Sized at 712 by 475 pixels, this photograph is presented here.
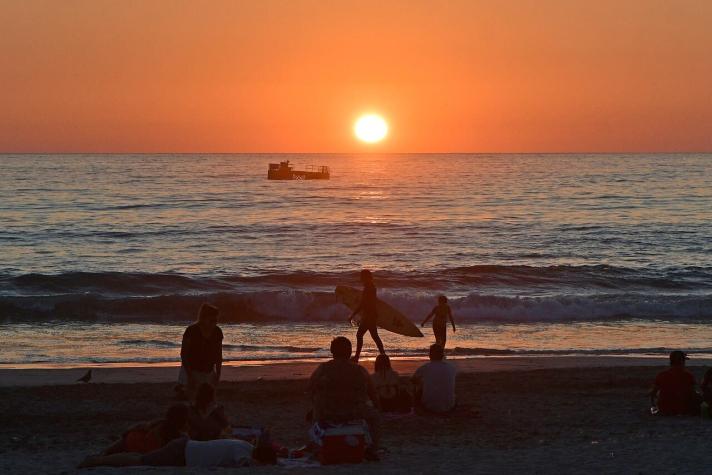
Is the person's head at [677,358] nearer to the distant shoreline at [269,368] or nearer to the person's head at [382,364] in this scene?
the person's head at [382,364]

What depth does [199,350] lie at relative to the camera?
34.8 ft

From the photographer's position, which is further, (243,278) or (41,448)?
(243,278)

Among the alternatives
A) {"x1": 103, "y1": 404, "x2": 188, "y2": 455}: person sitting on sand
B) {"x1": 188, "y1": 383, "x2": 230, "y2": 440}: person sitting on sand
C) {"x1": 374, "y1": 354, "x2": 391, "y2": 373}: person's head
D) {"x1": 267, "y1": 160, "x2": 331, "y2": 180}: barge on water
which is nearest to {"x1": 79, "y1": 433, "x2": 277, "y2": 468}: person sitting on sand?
{"x1": 103, "y1": 404, "x2": 188, "y2": 455}: person sitting on sand

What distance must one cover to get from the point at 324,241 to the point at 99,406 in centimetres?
3441

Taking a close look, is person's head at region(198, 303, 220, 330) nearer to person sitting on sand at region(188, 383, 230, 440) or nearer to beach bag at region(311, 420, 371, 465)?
person sitting on sand at region(188, 383, 230, 440)

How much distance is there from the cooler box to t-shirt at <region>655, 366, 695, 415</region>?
4.88 meters

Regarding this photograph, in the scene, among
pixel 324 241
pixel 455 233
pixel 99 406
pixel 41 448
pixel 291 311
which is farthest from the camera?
pixel 455 233

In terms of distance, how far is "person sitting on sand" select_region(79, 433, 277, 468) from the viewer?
9.08 metres

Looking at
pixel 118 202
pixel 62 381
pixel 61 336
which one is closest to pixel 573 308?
pixel 61 336

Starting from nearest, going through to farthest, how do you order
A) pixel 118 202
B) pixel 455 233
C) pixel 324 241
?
pixel 324 241 → pixel 455 233 → pixel 118 202

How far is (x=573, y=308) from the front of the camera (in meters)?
27.7

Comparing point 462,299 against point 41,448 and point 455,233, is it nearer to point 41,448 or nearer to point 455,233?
point 41,448

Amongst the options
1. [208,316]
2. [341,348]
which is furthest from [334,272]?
[341,348]

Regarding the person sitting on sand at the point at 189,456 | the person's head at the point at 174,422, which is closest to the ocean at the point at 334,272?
the person's head at the point at 174,422
